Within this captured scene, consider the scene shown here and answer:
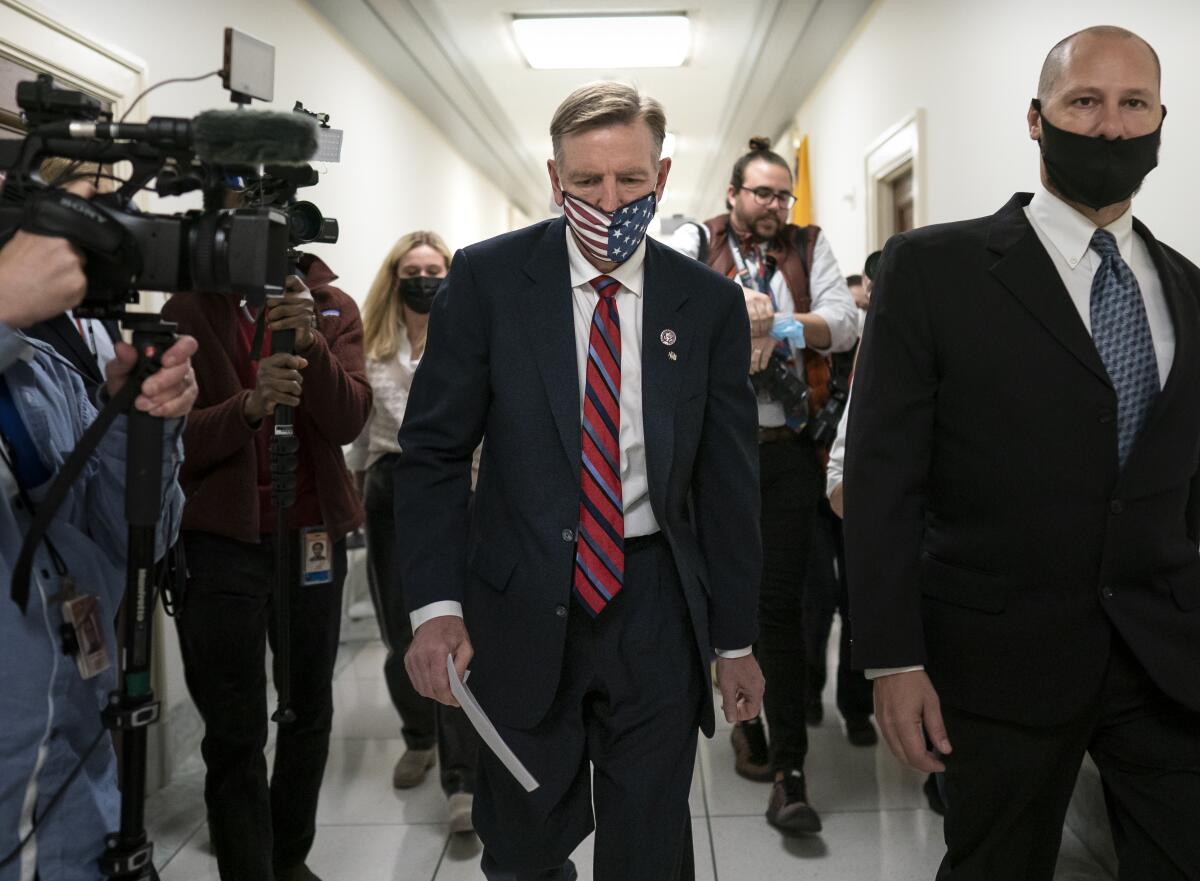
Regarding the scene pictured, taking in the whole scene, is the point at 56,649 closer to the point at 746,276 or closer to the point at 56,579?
the point at 56,579

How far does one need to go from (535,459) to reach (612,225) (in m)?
0.37

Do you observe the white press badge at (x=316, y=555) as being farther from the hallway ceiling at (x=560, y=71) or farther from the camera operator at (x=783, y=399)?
the hallway ceiling at (x=560, y=71)

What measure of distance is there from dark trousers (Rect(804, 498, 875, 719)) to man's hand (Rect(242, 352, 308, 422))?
1.89 metres

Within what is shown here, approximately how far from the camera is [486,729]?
145 cm

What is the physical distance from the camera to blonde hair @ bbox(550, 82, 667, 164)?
5.07 feet

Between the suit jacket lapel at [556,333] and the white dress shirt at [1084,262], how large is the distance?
0.58 meters

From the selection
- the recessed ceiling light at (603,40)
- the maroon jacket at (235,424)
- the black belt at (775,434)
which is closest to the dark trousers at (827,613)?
the black belt at (775,434)

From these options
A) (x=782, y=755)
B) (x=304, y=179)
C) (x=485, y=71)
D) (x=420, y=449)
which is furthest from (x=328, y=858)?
(x=485, y=71)

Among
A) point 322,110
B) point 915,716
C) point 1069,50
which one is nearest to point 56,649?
point 915,716

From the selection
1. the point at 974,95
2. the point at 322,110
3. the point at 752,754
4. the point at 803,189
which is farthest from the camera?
the point at 803,189

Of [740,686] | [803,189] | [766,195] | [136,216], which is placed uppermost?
[803,189]

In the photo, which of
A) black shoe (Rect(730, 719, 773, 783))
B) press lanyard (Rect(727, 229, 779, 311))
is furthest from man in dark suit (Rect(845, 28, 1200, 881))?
black shoe (Rect(730, 719, 773, 783))

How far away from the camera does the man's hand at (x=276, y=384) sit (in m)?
2.00

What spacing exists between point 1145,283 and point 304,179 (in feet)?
4.55
